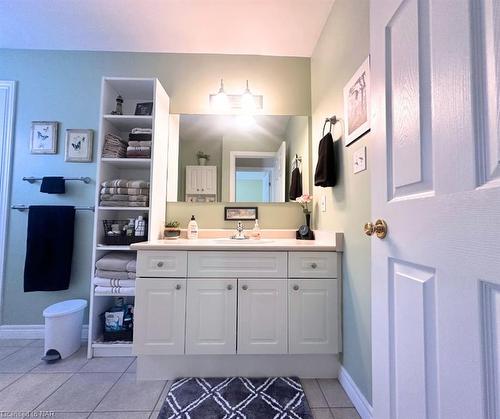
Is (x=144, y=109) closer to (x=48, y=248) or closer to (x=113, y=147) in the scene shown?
(x=113, y=147)

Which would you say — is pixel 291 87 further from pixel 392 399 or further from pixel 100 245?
pixel 392 399

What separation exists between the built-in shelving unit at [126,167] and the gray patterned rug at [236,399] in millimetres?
700

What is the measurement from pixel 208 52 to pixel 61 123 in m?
1.43

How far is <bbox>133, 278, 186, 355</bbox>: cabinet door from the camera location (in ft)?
5.09

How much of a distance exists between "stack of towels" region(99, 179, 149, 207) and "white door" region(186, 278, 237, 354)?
79cm

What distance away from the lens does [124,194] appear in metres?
1.95

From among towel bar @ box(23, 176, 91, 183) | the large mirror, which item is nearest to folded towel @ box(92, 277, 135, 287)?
the large mirror

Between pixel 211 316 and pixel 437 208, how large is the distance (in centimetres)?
136

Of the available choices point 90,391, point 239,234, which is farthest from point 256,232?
point 90,391

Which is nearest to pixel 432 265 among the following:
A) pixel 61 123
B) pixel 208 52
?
pixel 208 52

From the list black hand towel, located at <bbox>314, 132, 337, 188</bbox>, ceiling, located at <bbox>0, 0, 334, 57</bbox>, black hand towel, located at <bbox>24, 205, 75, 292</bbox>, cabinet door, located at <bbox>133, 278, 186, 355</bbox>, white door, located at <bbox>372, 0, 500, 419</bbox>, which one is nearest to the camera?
white door, located at <bbox>372, 0, 500, 419</bbox>

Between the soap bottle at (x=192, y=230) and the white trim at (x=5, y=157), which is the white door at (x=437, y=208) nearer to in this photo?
the soap bottle at (x=192, y=230)

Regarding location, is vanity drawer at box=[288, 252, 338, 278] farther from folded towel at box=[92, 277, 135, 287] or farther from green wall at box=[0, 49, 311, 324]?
folded towel at box=[92, 277, 135, 287]

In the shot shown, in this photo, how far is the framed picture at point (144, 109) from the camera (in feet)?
6.96
